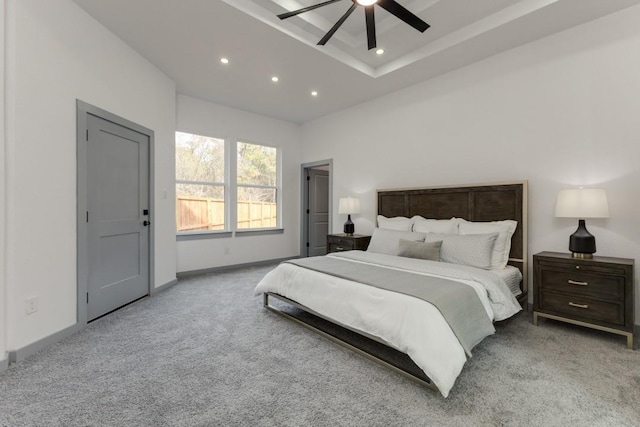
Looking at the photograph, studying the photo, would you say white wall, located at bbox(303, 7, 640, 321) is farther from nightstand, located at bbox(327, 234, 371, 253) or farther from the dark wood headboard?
nightstand, located at bbox(327, 234, 371, 253)

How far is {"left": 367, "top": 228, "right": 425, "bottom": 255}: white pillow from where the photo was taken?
3.54 meters

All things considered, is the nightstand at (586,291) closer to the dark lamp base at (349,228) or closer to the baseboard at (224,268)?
the dark lamp base at (349,228)

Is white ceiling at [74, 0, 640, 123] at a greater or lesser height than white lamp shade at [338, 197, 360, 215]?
greater

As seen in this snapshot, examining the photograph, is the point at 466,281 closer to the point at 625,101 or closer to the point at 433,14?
the point at 625,101

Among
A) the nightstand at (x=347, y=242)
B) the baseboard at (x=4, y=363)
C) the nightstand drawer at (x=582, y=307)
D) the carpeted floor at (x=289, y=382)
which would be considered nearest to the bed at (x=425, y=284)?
the carpeted floor at (x=289, y=382)

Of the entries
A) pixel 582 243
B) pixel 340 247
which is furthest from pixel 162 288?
pixel 582 243

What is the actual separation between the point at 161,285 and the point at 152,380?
2.29 m

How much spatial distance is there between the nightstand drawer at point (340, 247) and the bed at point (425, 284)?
585mm

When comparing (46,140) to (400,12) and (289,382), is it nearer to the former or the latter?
(289,382)

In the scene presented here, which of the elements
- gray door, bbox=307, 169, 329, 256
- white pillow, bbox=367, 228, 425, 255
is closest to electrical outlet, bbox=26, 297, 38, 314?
white pillow, bbox=367, 228, 425, 255

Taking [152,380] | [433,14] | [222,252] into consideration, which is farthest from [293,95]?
[152,380]

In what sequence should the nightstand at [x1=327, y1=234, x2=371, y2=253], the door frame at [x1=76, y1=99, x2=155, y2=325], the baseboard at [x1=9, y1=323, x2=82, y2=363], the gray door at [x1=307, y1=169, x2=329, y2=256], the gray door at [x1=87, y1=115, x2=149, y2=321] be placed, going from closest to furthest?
the baseboard at [x1=9, y1=323, x2=82, y2=363] → the door frame at [x1=76, y1=99, x2=155, y2=325] → the gray door at [x1=87, y1=115, x2=149, y2=321] → the nightstand at [x1=327, y1=234, x2=371, y2=253] → the gray door at [x1=307, y1=169, x2=329, y2=256]

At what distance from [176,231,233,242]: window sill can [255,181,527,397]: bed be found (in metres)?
2.22

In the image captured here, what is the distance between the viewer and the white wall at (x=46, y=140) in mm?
2156
